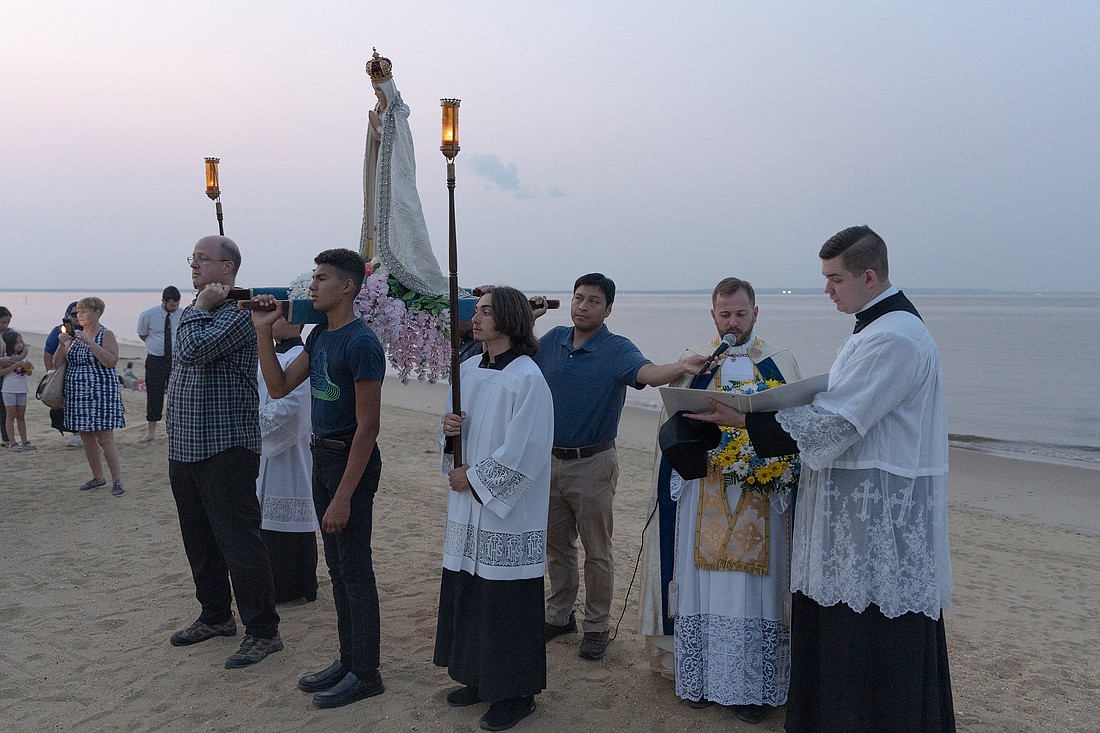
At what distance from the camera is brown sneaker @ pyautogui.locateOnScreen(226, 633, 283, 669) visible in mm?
4750

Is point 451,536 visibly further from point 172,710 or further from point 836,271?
point 836,271

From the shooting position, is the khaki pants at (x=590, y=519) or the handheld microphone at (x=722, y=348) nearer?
the handheld microphone at (x=722, y=348)

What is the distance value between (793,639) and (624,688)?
117cm

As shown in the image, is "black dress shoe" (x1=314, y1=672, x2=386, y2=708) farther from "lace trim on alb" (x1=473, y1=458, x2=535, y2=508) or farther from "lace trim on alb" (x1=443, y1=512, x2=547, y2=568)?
"lace trim on alb" (x1=473, y1=458, x2=535, y2=508)

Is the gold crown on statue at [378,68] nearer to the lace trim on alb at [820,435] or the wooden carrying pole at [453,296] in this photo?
the wooden carrying pole at [453,296]

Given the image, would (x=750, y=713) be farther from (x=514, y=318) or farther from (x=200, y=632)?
(x=200, y=632)

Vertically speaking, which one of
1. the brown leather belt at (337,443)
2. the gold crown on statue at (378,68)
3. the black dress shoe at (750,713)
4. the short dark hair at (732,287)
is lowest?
the black dress shoe at (750,713)

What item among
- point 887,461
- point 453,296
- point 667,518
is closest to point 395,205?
point 453,296

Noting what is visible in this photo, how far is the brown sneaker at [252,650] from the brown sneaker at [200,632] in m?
0.27

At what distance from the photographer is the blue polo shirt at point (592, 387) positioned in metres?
5.10

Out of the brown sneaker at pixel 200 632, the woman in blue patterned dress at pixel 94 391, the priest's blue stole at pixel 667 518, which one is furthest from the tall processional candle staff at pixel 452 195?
the woman in blue patterned dress at pixel 94 391

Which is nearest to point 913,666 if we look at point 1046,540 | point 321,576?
point 321,576

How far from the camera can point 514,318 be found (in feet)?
13.5

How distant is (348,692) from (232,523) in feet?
3.86
